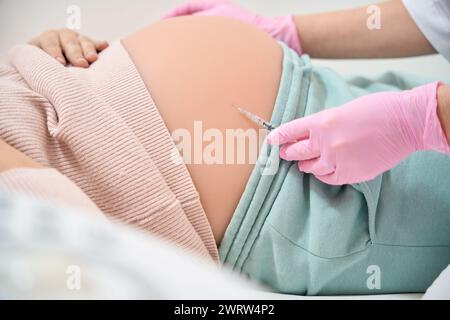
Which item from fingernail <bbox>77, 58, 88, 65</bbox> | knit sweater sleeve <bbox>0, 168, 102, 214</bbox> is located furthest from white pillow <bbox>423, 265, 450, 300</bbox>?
fingernail <bbox>77, 58, 88, 65</bbox>

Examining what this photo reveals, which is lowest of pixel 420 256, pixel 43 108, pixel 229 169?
pixel 420 256

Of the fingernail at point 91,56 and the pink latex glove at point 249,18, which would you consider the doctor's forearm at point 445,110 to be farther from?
the fingernail at point 91,56

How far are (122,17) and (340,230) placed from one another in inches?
30.6

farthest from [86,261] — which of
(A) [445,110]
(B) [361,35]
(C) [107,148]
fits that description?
(B) [361,35]

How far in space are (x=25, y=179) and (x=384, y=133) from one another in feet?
1.58

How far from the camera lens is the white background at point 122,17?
1.00 metres

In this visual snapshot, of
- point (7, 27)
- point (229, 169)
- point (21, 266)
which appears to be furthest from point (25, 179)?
point (7, 27)

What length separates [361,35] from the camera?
972mm

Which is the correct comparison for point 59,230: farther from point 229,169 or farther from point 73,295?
point 229,169

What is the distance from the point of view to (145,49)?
2.46 ft

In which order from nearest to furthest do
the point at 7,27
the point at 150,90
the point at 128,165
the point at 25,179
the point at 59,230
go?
the point at 59,230, the point at 25,179, the point at 128,165, the point at 150,90, the point at 7,27

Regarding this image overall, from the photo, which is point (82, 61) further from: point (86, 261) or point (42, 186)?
point (86, 261)

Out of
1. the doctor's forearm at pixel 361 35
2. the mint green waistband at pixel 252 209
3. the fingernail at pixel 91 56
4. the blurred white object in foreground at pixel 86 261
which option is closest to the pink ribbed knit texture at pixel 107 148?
the mint green waistband at pixel 252 209

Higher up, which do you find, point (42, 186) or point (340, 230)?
point (42, 186)
